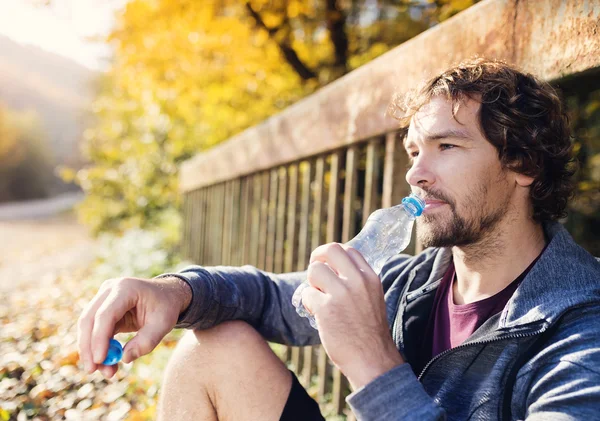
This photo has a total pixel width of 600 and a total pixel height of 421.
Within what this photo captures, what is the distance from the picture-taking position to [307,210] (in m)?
3.28

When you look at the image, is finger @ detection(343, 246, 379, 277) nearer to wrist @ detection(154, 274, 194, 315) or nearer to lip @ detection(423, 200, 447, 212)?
lip @ detection(423, 200, 447, 212)

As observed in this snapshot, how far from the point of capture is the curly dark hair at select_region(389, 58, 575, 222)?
71.2 inches

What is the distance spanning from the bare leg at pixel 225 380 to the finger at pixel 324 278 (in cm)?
51

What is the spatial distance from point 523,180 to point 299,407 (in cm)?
109

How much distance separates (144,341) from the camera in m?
1.66

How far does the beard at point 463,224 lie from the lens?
1.79 meters

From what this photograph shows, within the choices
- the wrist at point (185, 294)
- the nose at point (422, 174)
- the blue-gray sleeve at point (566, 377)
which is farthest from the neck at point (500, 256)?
the wrist at point (185, 294)

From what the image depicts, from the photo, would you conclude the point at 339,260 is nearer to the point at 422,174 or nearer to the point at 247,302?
the point at 422,174

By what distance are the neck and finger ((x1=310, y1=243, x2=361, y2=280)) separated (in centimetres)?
57

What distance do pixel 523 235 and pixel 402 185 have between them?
66 cm

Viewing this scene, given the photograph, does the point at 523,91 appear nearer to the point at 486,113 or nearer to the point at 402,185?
the point at 486,113

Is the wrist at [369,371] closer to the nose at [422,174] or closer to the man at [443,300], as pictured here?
the man at [443,300]

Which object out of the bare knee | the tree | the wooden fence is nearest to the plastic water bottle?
the wooden fence

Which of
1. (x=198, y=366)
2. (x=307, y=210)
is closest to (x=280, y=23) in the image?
(x=307, y=210)
